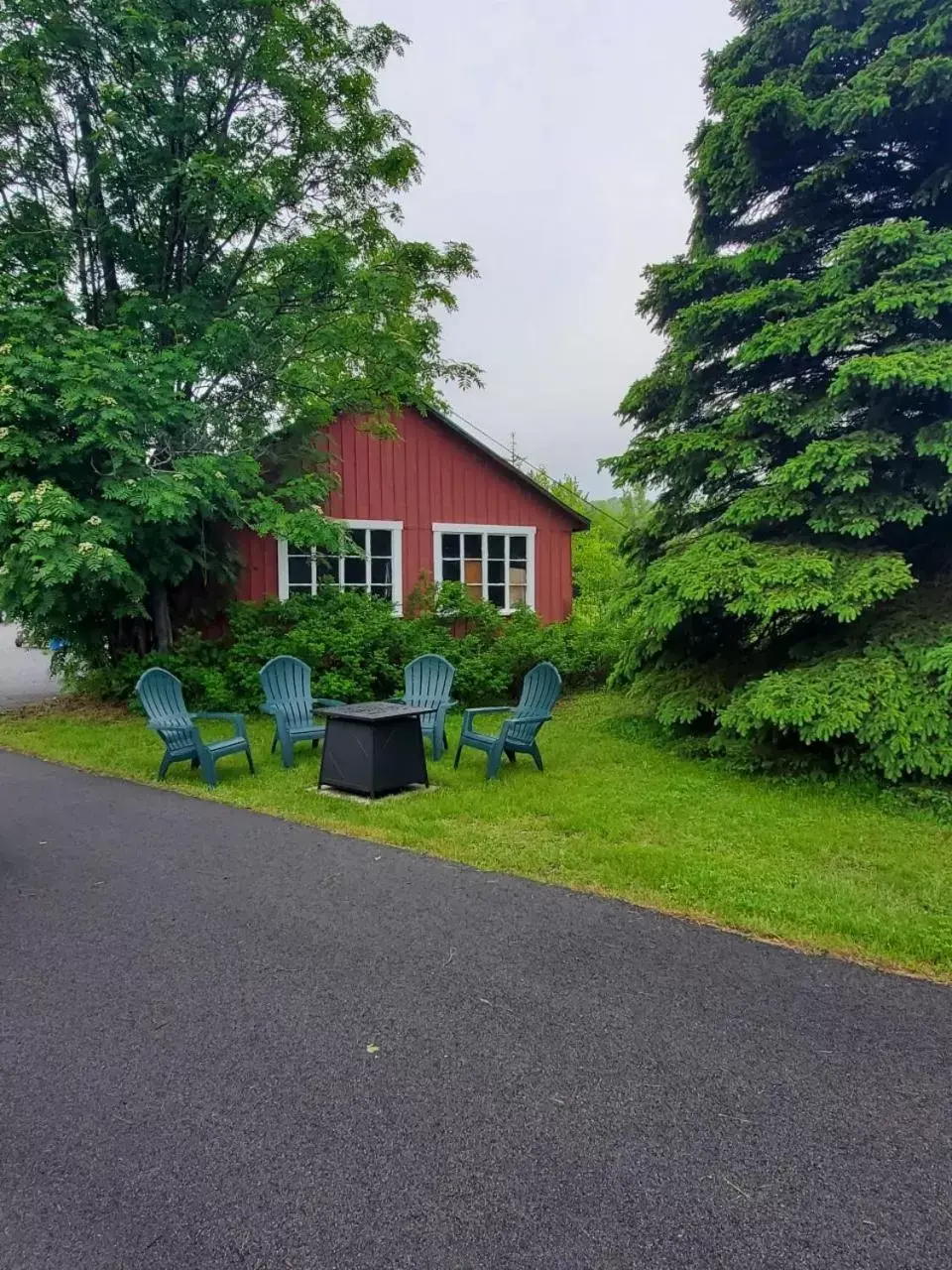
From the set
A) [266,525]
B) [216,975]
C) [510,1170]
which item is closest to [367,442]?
[266,525]

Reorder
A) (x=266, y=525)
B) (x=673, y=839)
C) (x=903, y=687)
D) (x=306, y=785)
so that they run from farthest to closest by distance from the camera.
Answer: (x=266, y=525) → (x=306, y=785) → (x=903, y=687) → (x=673, y=839)

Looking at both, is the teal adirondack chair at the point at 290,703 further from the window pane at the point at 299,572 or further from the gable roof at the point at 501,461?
the gable roof at the point at 501,461

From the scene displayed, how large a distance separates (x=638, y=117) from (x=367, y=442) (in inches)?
232

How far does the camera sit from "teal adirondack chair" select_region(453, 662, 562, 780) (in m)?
6.53

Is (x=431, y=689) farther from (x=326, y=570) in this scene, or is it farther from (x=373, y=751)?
(x=326, y=570)

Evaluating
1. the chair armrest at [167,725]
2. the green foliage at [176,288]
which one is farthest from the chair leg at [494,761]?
the green foliage at [176,288]

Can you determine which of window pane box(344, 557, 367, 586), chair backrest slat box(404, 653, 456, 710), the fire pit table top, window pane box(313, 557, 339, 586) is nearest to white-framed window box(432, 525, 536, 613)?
window pane box(344, 557, 367, 586)

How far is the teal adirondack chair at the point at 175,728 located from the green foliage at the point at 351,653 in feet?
8.85

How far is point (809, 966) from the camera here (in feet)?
10.5

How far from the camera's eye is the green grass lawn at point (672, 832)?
3.69 m

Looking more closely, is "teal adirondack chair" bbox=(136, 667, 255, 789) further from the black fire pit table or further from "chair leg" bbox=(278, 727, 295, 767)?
the black fire pit table

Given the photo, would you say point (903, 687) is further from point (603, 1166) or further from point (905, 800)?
point (603, 1166)

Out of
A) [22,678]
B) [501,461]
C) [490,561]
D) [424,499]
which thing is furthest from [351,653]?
[22,678]

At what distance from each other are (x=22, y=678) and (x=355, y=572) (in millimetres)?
7721
